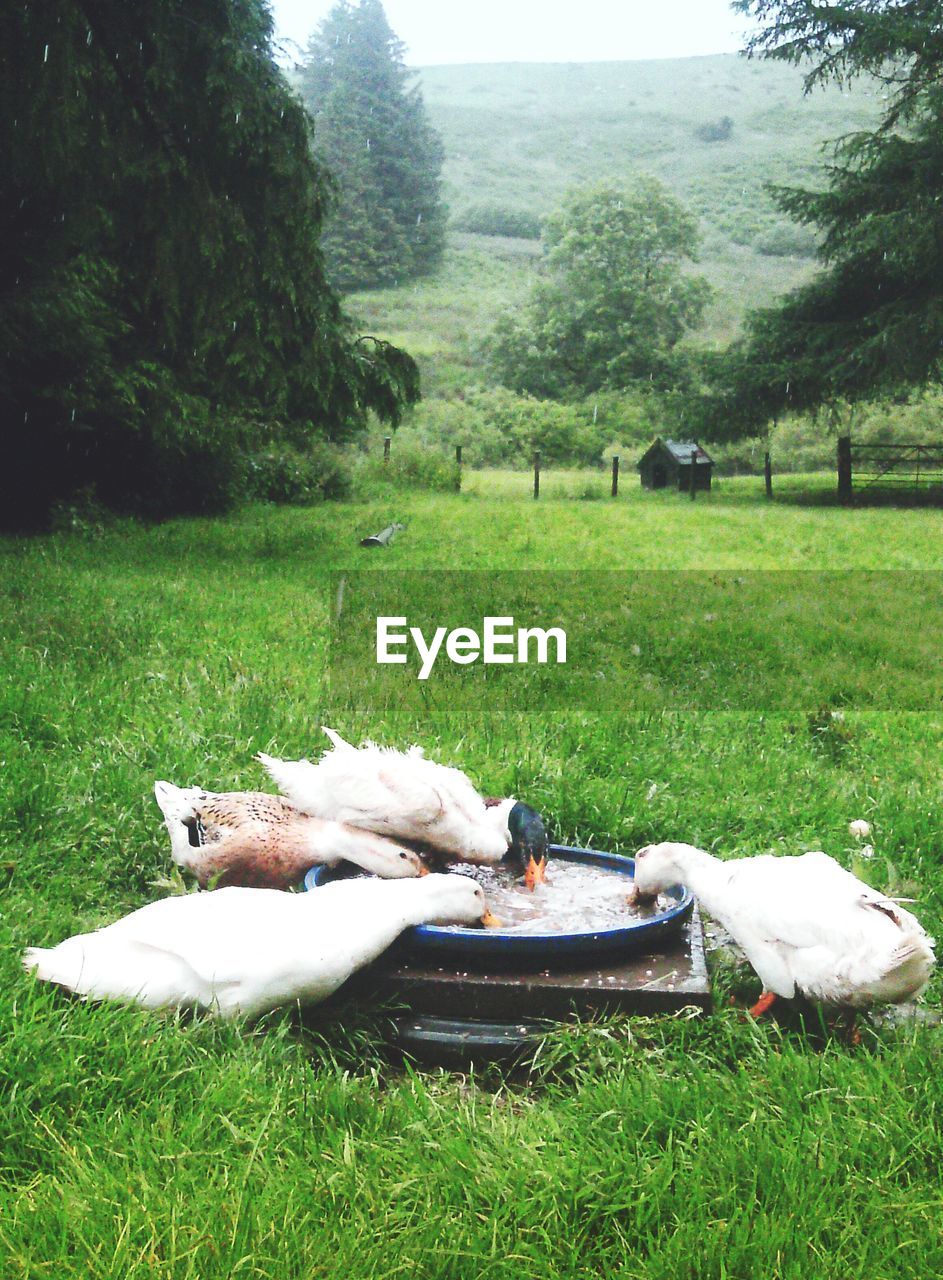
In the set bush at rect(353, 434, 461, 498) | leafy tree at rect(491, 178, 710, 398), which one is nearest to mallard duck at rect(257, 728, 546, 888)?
bush at rect(353, 434, 461, 498)

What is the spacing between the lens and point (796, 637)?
322 inches

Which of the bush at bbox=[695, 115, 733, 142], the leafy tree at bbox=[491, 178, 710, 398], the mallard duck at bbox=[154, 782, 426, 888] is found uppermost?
the bush at bbox=[695, 115, 733, 142]

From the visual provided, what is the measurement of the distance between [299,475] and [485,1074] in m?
16.6

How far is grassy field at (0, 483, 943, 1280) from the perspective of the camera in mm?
2012

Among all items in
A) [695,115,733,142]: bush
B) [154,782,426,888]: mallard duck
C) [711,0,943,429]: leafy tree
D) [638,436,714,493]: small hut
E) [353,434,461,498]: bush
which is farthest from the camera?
[695,115,733,142]: bush

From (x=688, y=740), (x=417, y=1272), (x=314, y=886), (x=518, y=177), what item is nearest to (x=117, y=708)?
(x=314, y=886)

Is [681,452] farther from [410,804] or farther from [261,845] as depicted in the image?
[261,845]

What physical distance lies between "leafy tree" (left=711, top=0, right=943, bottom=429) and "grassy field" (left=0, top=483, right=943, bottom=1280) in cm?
1414

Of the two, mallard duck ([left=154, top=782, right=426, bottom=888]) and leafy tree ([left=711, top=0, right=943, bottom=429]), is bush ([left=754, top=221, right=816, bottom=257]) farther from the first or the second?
mallard duck ([left=154, top=782, right=426, bottom=888])

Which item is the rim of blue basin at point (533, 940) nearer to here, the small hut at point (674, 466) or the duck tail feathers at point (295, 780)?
the duck tail feathers at point (295, 780)

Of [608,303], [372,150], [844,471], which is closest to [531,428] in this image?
[608,303]

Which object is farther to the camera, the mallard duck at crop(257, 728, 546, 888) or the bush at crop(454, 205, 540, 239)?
the bush at crop(454, 205, 540, 239)

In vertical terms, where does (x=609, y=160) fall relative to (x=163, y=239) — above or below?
above

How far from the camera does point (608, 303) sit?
42.4 metres
